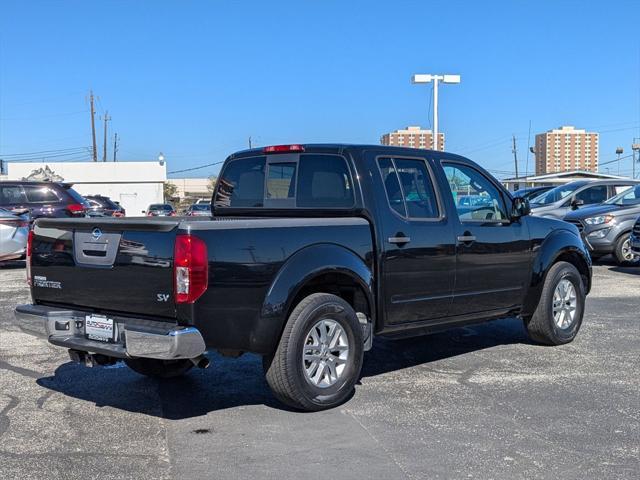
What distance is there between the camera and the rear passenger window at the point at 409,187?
6141 millimetres

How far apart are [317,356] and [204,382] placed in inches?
53.7

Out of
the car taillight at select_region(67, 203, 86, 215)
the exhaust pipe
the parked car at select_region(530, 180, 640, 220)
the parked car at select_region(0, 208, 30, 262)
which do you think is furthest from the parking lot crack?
the parked car at select_region(530, 180, 640, 220)

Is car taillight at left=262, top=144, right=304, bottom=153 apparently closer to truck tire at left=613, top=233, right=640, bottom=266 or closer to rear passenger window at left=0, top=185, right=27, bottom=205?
truck tire at left=613, top=233, right=640, bottom=266

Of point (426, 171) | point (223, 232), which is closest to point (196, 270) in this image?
point (223, 232)

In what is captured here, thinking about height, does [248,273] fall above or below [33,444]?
above

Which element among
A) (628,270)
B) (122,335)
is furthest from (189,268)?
(628,270)

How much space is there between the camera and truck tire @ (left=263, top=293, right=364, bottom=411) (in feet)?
17.0

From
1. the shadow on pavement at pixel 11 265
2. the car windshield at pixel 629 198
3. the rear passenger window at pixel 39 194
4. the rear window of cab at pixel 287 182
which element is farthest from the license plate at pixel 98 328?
the car windshield at pixel 629 198

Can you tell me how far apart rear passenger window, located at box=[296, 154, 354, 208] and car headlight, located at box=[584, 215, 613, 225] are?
10347 millimetres

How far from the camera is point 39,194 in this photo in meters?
16.8

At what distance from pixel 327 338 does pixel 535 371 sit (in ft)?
7.34

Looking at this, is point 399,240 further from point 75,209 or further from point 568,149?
point 568,149

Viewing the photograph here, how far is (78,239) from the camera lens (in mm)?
5324

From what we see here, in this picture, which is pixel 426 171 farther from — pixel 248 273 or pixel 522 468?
pixel 522 468
